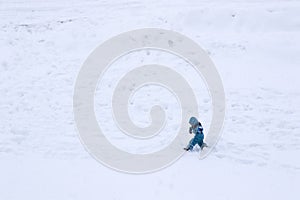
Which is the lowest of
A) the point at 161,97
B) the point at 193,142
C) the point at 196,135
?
the point at 193,142

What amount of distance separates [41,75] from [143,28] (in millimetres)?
3761

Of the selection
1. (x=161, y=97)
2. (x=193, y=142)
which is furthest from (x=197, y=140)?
(x=161, y=97)

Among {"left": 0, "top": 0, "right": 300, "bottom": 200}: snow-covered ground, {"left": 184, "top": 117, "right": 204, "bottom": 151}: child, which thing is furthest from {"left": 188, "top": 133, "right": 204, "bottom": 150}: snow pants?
{"left": 0, "top": 0, "right": 300, "bottom": 200}: snow-covered ground

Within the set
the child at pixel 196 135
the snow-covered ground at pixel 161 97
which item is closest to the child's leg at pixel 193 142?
the child at pixel 196 135

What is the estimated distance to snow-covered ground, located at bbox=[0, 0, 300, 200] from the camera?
26.7 feet

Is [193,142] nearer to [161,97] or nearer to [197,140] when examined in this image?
[197,140]

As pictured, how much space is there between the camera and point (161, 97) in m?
11.4

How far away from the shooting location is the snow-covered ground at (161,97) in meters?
8.13

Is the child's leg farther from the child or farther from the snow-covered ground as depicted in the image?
the snow-covered ground

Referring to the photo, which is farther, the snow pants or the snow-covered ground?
Result: the snow pants

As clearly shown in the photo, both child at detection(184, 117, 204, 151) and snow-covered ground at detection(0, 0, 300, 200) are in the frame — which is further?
child at detection(184, 117, 204, 151)

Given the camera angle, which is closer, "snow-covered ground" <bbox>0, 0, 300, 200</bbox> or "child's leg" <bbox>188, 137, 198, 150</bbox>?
"snow-covered ground" <bbox>0, 0, 300, 200</bbox>

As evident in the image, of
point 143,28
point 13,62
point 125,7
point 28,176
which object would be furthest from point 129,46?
point 28,176

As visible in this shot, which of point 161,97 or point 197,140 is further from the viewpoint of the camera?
point 161,97
